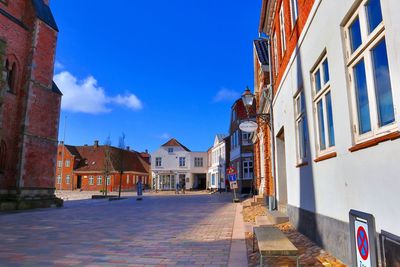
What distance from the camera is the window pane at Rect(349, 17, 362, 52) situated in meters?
4.26

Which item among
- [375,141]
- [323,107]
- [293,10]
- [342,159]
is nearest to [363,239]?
[375,141]

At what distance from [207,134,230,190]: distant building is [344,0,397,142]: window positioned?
47.1 metres

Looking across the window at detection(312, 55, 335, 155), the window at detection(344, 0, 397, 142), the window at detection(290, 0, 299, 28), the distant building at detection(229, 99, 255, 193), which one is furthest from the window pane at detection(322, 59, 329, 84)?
the distant building at detection(229, 99, 255, 193)

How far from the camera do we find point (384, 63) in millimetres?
3525

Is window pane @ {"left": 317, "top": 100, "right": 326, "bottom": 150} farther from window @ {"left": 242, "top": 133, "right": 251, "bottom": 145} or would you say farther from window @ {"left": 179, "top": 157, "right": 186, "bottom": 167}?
window @ {"left": 179, "top": 157, "right": 186, "bottom": 167}

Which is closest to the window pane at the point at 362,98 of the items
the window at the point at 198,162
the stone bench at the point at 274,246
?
the stone bench at the point at 274,246

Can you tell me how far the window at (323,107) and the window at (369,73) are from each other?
1.20 m

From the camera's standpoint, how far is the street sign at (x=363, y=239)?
2.51 meters

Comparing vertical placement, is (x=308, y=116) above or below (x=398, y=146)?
above

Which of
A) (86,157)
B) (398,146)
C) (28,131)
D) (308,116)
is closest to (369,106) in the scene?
(398,146)

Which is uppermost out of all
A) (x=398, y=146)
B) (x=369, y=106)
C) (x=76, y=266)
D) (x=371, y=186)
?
(x=369, y=106)

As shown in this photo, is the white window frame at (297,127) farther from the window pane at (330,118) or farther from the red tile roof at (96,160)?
the red tile roof at (96,160)

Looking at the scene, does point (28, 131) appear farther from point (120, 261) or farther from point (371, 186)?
point (371, 186)

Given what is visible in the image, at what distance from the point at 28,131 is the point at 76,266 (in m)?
15.6
